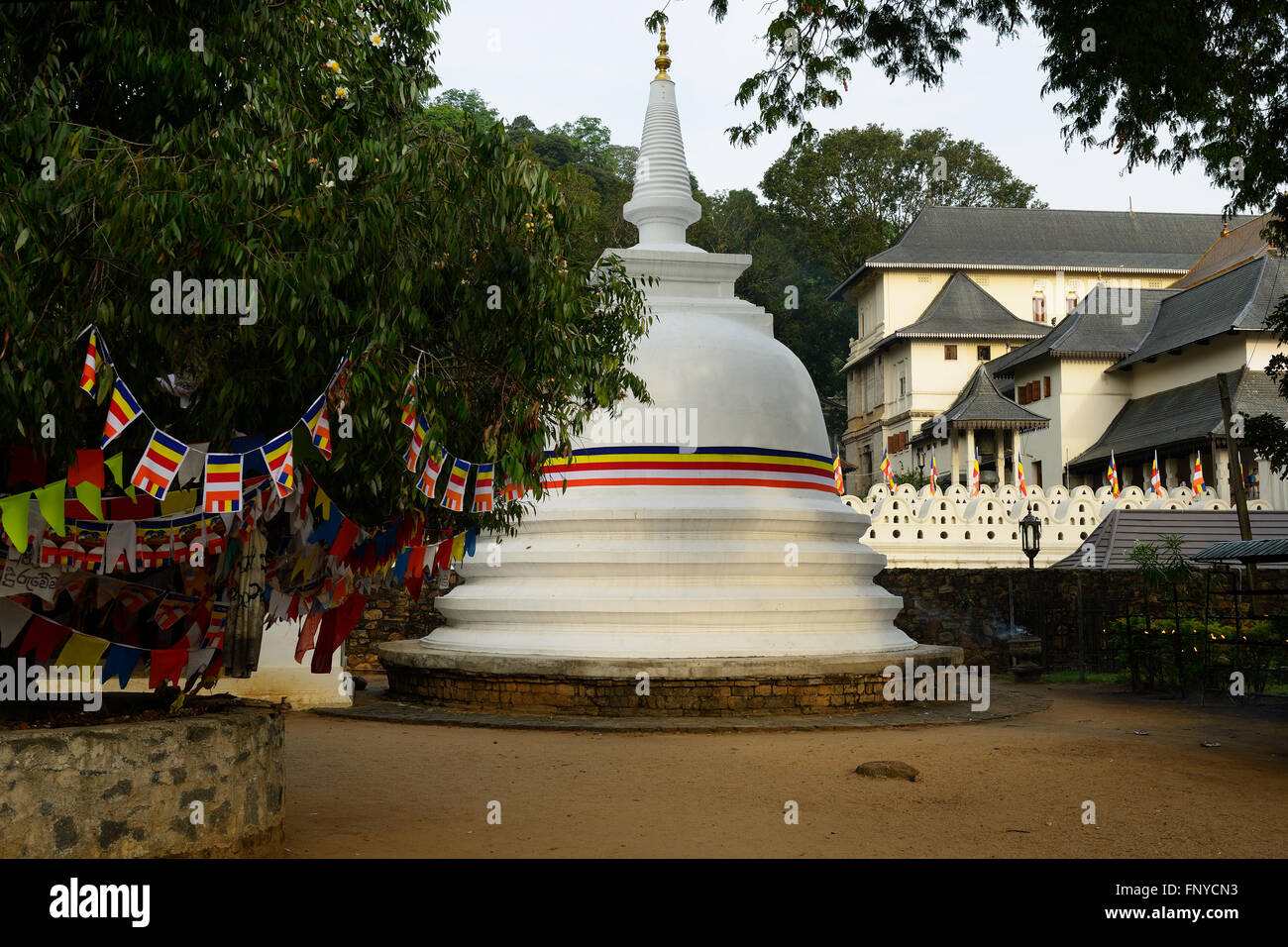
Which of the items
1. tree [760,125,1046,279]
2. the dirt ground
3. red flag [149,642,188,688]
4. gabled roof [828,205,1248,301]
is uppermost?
tree [760,125,1046,279]

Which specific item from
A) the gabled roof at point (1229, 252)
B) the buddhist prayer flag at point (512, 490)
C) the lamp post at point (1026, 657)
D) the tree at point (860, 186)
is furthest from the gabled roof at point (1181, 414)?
the buddhist prayer flag at point (512, 490)

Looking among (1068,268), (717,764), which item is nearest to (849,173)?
(1068,268)

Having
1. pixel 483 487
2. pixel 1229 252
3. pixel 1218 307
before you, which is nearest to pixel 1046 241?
pixel 1229 252

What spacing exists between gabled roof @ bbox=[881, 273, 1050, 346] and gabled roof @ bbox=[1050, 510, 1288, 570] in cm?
2550

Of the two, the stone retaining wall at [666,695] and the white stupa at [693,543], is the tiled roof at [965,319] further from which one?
the stone retaining wall at [666,695]

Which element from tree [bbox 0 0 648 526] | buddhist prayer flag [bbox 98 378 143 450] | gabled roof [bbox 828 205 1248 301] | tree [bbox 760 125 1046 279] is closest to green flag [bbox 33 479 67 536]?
tree [bbox 0 0 648 526]

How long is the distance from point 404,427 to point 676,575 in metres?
7.51

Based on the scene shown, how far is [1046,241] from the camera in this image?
50375 millimetres

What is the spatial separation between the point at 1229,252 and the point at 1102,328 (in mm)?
6610

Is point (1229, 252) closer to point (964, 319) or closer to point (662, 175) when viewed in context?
point (964, 319)

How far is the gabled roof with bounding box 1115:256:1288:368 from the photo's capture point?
32844 mm

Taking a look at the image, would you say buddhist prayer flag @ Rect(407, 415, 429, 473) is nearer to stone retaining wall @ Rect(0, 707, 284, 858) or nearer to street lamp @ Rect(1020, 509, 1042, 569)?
stone retaining wall @ Rect(0, 707, 284, 858)

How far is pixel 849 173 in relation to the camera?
5350 centimetres

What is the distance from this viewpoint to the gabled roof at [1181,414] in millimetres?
31188
